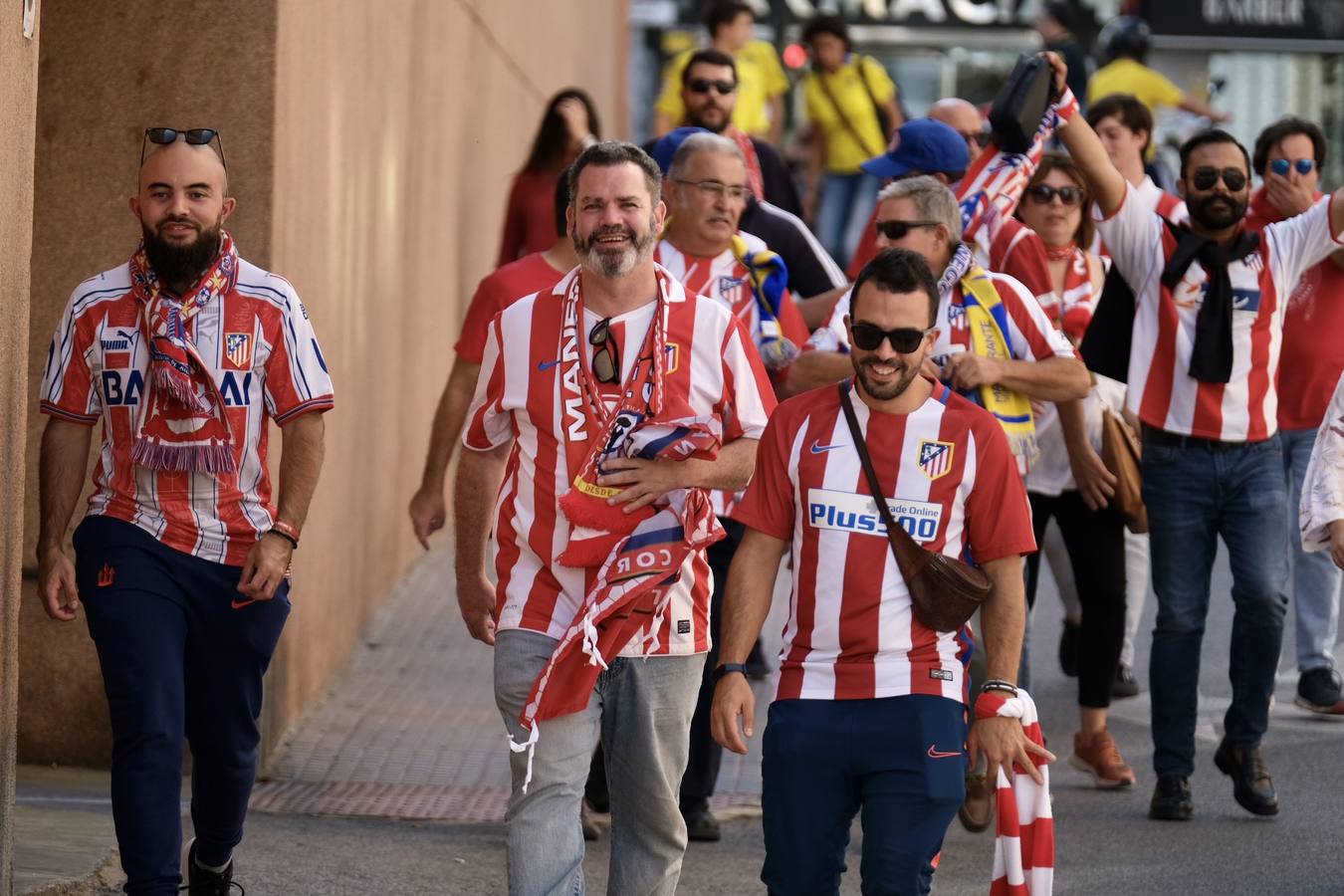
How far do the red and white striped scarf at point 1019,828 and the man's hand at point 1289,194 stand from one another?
4.42 metres

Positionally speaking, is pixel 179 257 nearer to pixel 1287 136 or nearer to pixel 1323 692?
pixel 1287 136

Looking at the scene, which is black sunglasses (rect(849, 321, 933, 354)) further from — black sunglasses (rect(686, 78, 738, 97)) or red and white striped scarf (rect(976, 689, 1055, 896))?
black sunglasses (rect(686, 78, 738, 97))

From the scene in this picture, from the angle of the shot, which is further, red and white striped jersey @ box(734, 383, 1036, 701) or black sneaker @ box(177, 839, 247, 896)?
black sneaker @ box(177, 839, 247, 896)

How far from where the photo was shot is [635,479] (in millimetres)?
5531

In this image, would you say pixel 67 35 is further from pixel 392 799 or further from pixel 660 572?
pixel 660 572

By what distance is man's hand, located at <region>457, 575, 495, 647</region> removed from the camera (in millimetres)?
5941

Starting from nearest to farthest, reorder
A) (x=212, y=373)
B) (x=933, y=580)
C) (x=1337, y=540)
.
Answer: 1. (x=933, y=580)
2. (x=212, y=373)
3. (x=1337, y=540)

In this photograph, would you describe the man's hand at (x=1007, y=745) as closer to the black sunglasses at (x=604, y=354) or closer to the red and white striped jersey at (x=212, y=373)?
the black sunglasses at (x=604, y=354)

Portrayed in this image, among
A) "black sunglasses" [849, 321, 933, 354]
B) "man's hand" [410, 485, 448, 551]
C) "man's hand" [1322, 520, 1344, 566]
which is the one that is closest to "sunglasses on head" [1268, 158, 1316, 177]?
"man's hand" [1322, 520, 1344, 566]

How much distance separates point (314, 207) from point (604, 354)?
328 centimetres

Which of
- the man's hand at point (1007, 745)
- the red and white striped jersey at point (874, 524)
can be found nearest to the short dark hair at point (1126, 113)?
the red and white striped jersey at point (874, 524)

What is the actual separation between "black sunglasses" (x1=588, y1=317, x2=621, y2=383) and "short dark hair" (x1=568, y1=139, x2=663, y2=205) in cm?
35

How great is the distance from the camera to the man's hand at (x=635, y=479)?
18.1 feet

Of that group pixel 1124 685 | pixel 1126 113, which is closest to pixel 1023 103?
pixel 1126 113
